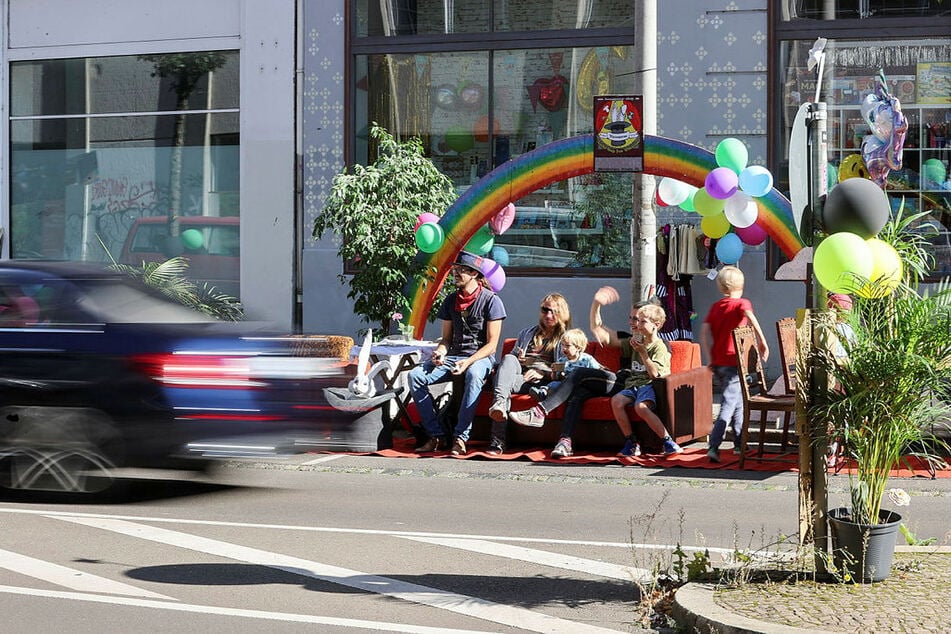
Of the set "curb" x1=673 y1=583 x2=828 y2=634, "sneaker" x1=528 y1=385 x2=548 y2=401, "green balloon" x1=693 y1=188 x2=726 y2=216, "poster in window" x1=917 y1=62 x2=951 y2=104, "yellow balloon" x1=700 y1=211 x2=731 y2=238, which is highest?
"poster in window" x1=917 y1=62 x2=951 y2=104

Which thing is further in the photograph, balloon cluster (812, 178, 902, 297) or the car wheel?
the car wheel

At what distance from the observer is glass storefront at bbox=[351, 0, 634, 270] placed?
1734 cm

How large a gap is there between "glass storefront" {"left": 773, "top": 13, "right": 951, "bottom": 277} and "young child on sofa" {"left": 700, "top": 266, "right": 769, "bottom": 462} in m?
4.98

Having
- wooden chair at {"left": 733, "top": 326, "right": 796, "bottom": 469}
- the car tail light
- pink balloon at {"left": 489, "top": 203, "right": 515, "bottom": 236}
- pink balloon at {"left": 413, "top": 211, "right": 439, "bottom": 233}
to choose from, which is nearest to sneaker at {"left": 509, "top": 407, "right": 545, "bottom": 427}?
wooden chair at {"left": 733, "top": 326, "right": 796, "bottom": 469}

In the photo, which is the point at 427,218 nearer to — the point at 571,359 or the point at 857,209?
the point at 571,359

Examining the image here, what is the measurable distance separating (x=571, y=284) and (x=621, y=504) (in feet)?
26.6

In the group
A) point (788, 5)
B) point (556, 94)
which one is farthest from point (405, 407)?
point (788, 5)

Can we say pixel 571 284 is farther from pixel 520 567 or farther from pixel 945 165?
pixel 520 567

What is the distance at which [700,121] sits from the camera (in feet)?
55.5

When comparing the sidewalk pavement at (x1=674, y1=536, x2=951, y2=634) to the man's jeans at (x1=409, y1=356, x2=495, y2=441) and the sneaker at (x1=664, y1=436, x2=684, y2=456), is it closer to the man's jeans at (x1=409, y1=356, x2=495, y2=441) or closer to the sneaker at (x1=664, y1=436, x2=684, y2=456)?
the sneaker at (x1=664, y1=436, x2=684, y2=456)

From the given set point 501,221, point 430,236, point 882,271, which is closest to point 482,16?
point 501,221

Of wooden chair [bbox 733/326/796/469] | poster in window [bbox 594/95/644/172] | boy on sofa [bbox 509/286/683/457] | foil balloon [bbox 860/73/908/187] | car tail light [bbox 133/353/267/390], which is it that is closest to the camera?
car tail light [bbox 133/353/267/390]

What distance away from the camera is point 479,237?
1438 centimetres

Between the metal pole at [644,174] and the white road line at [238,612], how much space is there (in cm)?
755
